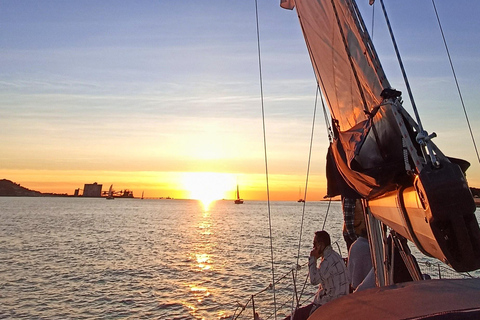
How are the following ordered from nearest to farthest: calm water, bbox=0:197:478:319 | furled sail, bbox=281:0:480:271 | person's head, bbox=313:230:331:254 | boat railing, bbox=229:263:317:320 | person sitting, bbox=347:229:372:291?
furled sail, bbox=281:0:480:271 < person's head, bbox=313:230:331:254 < person sitting, bbox=347:229:372:291 < boat railing, bbox=229:263:317:320 < calm water, bbox=0:197:478:319

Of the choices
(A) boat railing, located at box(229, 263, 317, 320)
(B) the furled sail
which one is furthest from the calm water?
(B) the furled sail

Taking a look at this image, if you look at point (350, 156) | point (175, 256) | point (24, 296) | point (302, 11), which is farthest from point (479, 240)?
point (175, 256)

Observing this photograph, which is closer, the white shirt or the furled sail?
the furled sail

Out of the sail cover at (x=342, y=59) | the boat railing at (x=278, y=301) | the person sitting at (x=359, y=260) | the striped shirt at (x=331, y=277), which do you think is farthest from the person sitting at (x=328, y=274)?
the boat railing at (x=278, y=301)

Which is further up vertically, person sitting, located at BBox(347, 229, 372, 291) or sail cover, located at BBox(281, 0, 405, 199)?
sail cover, located at BBox(281, 0, 405, 199)

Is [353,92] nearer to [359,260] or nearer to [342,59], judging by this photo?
[342,59]

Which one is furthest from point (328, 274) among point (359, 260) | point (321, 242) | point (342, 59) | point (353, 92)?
point (342, 59)

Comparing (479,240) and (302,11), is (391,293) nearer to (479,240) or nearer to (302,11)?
(479,240)

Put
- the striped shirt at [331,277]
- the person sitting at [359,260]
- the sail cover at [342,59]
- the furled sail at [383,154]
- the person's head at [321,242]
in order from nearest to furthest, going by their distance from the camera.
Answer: the furled sail at [383,154]
the sail cover at [342,59]
the striped shirt at [331,277]
the person's head at [321,242]
the person sitting at [359,260]

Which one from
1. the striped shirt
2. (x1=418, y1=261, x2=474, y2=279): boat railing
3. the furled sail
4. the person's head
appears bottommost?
(x1=418, y1=261, x2=474, y2=279): boat railing

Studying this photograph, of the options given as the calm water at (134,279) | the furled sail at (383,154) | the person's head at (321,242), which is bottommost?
the calm water at (134,279)

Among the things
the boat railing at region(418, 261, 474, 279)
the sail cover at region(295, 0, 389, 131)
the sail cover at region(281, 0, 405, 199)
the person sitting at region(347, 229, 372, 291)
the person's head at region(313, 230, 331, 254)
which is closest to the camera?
the sail cover at region(281, 0, 405, 199)

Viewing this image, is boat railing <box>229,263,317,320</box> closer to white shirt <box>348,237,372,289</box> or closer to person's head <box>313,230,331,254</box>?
white shirt <box>348,237,372,289</box>

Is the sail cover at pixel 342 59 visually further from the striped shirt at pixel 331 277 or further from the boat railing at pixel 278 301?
the boat railing at pixel 278 301
